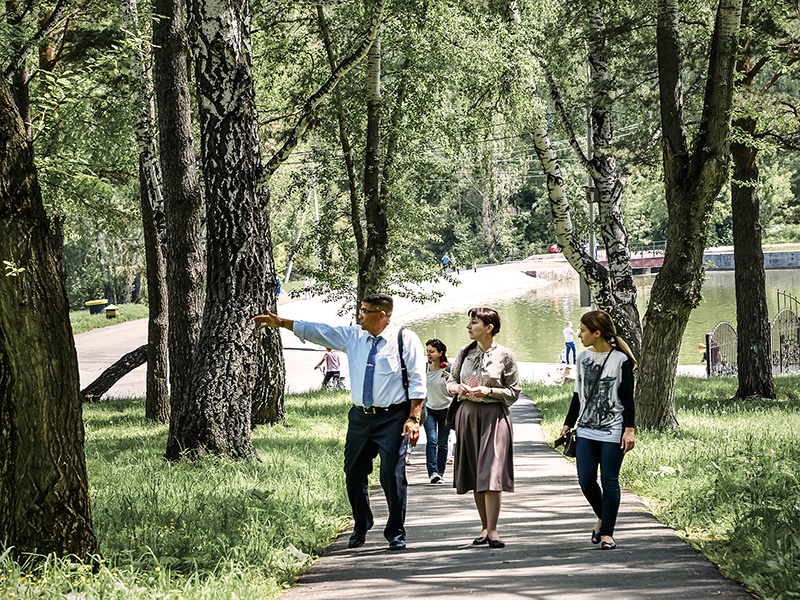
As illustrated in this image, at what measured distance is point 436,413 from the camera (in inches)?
510

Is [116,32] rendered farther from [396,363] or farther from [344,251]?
[396,363]

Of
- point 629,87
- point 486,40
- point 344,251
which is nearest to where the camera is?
point 486,40

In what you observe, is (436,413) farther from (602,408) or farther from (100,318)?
(100,318)

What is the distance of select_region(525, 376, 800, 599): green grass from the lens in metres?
7.00

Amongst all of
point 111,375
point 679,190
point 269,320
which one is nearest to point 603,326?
point 269,320

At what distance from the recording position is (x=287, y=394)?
85.4 ft

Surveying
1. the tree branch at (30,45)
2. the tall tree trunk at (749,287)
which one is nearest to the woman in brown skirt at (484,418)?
the tree branch at (30,45)

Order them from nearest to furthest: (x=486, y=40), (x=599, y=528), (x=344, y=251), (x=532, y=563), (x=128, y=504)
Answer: (x=532, y=563) < (x=599, y=528) < (x=128, y=504) < (x=486, y=40) < (x=344, y=251)

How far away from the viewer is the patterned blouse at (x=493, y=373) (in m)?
8.53

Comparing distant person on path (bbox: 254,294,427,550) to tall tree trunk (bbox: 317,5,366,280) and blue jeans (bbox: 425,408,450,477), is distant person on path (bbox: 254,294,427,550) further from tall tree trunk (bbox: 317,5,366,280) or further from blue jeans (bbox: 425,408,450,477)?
tall tree trunk (bbox: 317,5,366,280)

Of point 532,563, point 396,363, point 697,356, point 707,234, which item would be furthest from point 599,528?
point 697,356

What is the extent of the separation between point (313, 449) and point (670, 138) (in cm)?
640

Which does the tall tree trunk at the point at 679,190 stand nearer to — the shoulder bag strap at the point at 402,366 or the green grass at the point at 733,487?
the green grass at the point at 733,487

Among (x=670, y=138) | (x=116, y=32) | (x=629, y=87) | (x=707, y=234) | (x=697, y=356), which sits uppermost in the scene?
(x=116, y=32)
